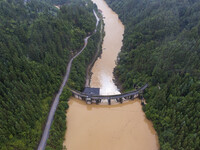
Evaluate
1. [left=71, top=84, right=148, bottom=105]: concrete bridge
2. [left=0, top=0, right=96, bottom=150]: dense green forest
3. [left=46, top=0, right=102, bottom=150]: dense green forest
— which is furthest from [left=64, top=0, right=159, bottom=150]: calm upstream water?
[left=0, top=0, right=96, bottom=150]: dense green forest

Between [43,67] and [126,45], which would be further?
[126,45]

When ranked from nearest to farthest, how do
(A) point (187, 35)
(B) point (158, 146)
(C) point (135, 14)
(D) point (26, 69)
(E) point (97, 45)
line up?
(B) point (158, 146) < (D) point (26, 69) < (A) point (187, 35) < (E) point (97, 45) < (C) point (135, 14)

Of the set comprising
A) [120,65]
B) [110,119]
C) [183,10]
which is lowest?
[110,119]

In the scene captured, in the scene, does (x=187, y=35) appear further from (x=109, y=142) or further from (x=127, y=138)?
(x=109, y=142)

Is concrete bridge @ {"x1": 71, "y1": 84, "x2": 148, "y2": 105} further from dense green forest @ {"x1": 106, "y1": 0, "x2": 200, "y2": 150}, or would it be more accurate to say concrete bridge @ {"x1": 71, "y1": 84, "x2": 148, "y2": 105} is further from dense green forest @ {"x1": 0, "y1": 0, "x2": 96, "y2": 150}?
dense green forest @ {"x1": 0, "y1": 0, "x2": 96, "y2": 150}

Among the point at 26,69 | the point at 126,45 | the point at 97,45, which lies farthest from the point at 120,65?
the point at 26,69

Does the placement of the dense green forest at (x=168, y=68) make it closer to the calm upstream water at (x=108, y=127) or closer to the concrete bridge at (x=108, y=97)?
the concrete bridge at (x=108, y=97)

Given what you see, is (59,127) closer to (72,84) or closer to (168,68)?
(72,84)
